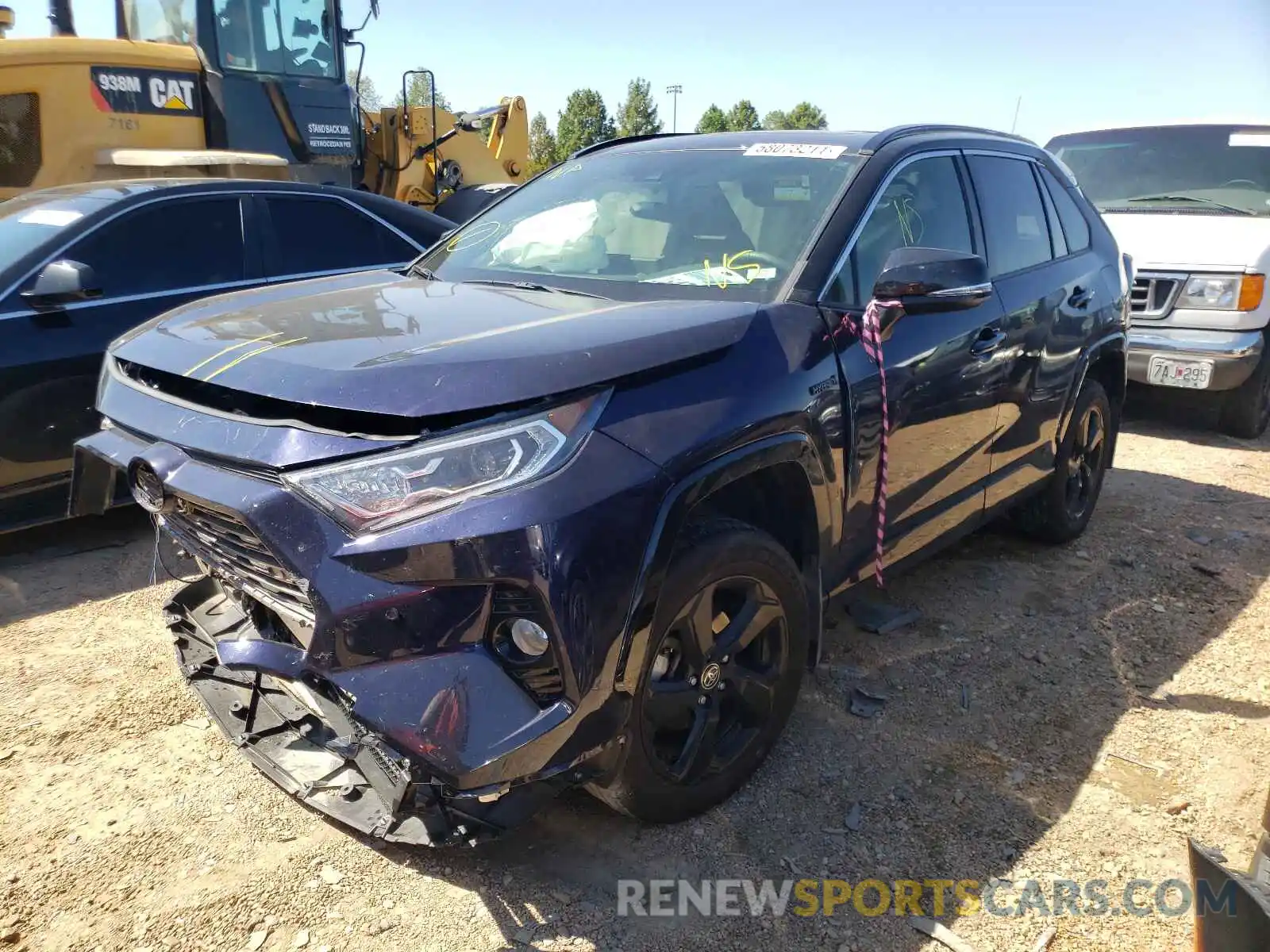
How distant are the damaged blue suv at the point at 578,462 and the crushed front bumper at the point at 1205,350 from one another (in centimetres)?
360

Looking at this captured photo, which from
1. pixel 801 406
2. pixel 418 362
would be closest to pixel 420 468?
pixel 418 362

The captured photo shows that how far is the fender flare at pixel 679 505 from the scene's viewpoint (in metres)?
2.11

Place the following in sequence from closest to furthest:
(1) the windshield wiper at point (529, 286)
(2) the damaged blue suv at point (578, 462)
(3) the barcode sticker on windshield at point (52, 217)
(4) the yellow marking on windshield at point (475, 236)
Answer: (2) the damaged blue suv at point (578, 462), (1) the windshield wiper at point (529, 286), (4) the yellow marking on windshield at point (475, 236), (3) the barcode sticker on windshield at point (52, 217)

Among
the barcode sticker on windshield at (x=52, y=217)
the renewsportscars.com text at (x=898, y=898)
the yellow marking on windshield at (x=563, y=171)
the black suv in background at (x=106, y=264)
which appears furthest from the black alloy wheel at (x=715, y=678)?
the barcode sticker on windshield at (x=52, y=217)

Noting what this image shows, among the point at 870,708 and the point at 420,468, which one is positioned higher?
the point at 420,468

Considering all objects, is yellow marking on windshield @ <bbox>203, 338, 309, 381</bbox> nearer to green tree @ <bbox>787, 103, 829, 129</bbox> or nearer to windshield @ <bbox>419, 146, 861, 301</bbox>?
windshield @ <bbox>419, 146, 861, 301</bbox>

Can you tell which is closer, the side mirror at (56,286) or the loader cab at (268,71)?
the side mirror at (56,286)

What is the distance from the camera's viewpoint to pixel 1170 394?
786 cm

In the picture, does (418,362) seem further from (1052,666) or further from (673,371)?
(1052,666)

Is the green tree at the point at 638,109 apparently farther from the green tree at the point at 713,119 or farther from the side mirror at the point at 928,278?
the side mirror at the point at 928,278

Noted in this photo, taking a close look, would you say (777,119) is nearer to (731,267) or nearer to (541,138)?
(541,138)

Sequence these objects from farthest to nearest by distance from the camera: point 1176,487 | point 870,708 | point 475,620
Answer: point 1176,487 → point 870,708 → point 475,620

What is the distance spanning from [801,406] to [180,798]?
2.09 meters

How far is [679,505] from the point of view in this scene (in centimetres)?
220
